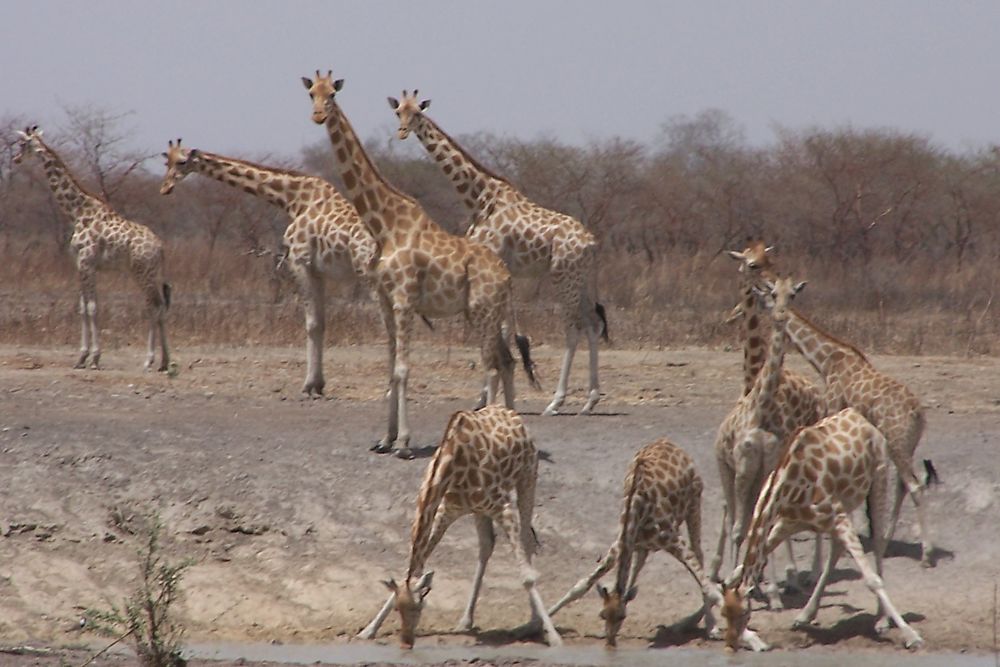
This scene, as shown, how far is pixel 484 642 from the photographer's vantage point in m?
9.73

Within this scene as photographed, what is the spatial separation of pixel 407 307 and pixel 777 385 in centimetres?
349

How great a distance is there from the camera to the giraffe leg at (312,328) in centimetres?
1512

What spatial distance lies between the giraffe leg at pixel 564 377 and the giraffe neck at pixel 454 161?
150 centimetres

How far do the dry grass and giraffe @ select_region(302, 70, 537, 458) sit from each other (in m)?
3.67

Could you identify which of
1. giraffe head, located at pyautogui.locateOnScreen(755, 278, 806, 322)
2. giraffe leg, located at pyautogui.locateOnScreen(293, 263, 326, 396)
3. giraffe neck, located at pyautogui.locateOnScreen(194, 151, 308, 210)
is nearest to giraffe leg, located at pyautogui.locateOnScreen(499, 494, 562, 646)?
giraffe head, located at pyautogui.locateOnScreen(755, 278, 806, 322)

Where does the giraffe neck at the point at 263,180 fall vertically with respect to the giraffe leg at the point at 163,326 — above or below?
above

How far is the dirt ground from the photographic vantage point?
1011cm

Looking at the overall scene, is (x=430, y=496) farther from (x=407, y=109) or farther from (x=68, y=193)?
(x=68, y=193)

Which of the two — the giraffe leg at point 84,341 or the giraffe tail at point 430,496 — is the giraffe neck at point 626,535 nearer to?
the giraffe tail at point 430,496

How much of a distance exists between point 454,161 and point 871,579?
271 inches

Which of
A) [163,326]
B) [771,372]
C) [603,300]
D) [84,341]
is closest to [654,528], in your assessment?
[771,372]

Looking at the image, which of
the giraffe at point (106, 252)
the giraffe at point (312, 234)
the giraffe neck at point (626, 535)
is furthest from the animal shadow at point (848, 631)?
the giraffe at point (106, 252)

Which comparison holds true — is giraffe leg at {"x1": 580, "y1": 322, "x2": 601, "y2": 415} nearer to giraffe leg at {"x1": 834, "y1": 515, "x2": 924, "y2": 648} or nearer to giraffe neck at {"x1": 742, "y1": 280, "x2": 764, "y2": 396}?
giraffe neck at {"x1": 742, "y1": 280, "x2": 764, "y2": 396}

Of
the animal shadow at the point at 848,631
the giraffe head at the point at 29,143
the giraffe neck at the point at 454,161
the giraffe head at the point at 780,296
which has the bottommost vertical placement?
the animal shadow at the point at 848,631
